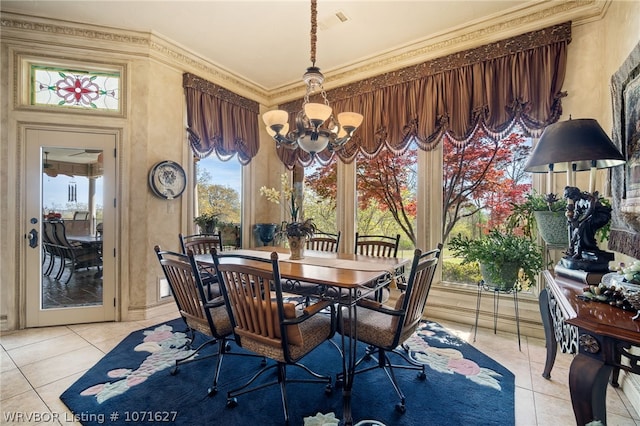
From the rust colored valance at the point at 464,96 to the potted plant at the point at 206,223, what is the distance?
1.98 meters

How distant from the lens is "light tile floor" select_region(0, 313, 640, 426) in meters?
1.86

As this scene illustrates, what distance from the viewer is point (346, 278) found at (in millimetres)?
1984

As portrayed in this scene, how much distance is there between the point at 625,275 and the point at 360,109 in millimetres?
3210

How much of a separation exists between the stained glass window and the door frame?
277 millimetres

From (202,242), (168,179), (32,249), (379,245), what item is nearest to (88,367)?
(202,242)

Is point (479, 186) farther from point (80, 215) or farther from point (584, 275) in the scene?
point (80, 215)

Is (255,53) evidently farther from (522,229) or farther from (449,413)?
(449,413)

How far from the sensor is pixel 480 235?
10.9ft

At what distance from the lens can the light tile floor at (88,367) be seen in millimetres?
1859

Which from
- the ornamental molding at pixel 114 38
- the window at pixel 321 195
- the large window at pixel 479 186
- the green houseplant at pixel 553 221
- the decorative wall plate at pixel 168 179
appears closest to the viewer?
the green houseplant at pixel 553 221

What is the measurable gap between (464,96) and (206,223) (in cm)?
349

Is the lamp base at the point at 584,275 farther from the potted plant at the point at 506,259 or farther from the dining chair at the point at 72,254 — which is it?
the dining chair at the point at 72,254

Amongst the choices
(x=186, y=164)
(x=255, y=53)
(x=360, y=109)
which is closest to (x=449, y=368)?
(x=360, y=109)

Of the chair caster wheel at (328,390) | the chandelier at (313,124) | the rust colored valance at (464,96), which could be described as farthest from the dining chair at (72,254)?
the rust colored valance at (464,96)
